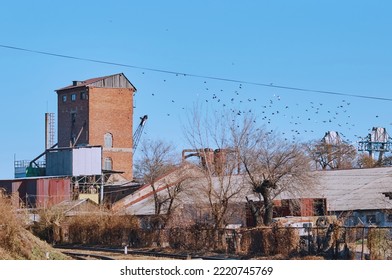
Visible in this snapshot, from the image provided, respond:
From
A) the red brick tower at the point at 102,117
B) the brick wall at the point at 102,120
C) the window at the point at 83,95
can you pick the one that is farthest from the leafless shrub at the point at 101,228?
the window at the point at 83,95

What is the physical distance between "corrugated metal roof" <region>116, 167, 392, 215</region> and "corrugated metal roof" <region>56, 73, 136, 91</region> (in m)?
20.2

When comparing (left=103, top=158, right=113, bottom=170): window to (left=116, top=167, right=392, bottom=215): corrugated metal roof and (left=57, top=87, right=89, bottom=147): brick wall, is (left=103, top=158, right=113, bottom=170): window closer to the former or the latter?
(left=57, top=87, right=89, bottom=147): brick wall

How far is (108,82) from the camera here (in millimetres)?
81875

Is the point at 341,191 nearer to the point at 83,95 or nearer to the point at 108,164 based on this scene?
the point at 108,164

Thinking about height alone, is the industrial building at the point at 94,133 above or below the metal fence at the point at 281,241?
above

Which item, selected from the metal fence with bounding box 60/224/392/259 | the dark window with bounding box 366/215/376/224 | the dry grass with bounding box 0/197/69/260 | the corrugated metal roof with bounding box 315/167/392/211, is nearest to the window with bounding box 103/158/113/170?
the corrugated metal roof with bounding box 315/167/392/211

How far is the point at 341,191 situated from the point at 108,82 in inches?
1402

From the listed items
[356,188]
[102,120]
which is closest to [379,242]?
[356,188]

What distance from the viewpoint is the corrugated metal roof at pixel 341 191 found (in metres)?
46.8

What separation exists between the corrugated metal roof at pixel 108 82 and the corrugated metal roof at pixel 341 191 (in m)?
20.2

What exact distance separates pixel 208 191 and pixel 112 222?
6.50 meters

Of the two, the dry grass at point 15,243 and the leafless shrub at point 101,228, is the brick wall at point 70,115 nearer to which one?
the leafless shrub at point 101,228

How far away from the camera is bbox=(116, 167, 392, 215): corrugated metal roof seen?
4678 cm
